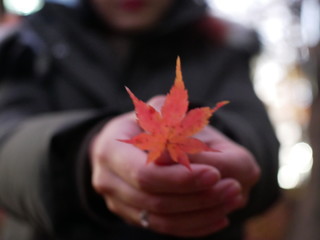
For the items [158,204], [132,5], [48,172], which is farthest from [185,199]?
[132,5]

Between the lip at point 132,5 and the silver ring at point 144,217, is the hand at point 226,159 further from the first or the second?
the lip at point 132,5

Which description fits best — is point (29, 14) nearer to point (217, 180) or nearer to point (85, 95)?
point (85, 95)

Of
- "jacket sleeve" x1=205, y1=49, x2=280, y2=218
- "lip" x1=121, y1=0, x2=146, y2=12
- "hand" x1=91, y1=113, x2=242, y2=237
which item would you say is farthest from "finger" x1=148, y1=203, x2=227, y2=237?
"lip" x1=121, y1=0, x2=146, y2=12

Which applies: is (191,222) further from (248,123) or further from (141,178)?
(248,123)

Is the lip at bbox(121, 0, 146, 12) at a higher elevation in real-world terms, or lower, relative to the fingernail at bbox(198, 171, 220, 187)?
higher

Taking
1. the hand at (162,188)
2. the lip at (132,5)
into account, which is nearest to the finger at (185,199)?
the hand at (162,188)

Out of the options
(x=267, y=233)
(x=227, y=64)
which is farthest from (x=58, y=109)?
(x=267, y=233)

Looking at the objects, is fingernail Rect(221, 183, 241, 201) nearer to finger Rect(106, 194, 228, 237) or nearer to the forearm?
finger Rect(106, 194, 228, 237)
